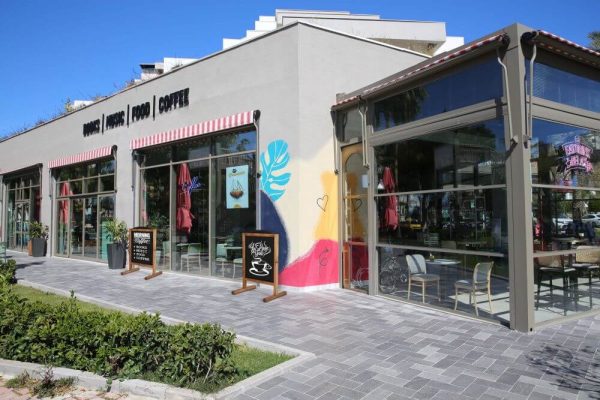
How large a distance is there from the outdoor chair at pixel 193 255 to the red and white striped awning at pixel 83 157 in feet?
15.9

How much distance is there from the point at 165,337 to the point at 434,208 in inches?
184

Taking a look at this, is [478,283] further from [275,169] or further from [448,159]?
[275,169]

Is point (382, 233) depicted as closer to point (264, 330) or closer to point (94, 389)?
point (264, 330)

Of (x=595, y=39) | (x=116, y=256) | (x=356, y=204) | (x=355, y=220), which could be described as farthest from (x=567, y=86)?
(x=595, y=39)

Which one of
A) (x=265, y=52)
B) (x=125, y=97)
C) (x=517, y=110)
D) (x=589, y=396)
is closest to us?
(x=589, y=396)

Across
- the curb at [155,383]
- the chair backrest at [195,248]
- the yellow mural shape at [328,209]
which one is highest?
the yellow mural shape at [328,209]

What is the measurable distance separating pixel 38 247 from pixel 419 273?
50.6 ft

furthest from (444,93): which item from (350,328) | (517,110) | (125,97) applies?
(125,97)

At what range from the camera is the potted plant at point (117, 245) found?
502 inches

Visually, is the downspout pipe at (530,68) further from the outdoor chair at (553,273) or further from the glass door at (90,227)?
the glass door at (90,227)

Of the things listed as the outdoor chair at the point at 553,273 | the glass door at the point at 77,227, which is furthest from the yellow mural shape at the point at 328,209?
the glass door at the point at 77,227

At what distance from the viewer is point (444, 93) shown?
6727 millimetres

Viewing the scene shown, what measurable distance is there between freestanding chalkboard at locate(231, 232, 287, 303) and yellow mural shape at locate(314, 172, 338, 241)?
45.1 inches

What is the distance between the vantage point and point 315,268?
8.79 m
